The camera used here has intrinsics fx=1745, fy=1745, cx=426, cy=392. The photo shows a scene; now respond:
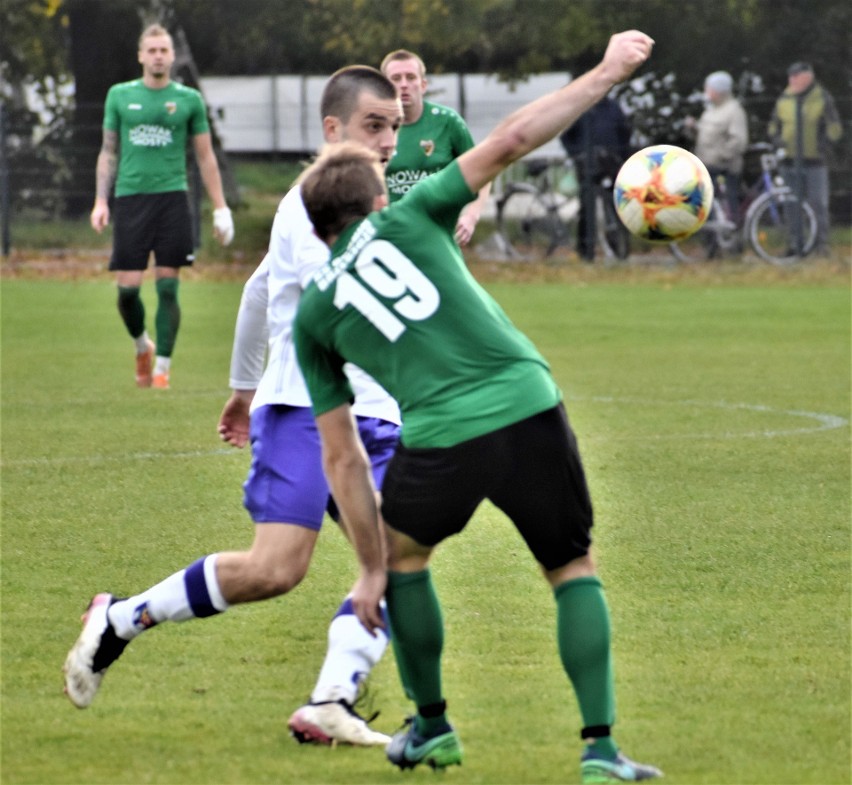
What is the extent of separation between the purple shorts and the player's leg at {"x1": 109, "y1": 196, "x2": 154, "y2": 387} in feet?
25.8

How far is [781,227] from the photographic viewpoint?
23328mm

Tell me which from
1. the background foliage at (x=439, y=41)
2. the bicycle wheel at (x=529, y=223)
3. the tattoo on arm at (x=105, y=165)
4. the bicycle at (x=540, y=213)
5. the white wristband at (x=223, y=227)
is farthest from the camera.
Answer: the background foliage at (x=439, y=41)

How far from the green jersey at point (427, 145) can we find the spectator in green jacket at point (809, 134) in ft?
47.5

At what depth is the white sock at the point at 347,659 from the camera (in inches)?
189

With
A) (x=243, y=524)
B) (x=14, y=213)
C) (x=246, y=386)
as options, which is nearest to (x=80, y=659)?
(x=246, y=386)

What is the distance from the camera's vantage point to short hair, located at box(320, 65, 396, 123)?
5.13 m

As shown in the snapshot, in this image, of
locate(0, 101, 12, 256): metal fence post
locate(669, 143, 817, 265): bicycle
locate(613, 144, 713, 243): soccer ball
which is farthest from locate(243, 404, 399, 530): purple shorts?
locate(0, 101, 12, 256): metal fence post

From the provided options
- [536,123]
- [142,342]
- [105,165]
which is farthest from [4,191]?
[536,123]

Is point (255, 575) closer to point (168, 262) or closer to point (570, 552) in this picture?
point (570, 552)

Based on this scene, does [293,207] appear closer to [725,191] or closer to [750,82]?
[725,191]

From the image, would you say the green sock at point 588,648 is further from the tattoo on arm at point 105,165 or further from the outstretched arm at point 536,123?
the tattoo on arm at point 105,165

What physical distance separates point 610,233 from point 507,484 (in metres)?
20.9

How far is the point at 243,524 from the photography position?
25.8ft

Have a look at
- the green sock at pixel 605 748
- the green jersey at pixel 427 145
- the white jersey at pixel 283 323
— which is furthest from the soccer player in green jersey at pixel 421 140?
the green sock at pixel 605 748
